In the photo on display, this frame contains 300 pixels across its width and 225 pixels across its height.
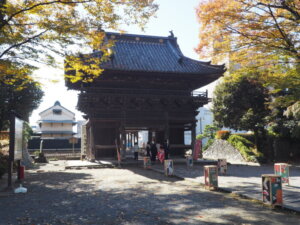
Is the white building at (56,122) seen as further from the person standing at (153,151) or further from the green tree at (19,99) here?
the person standing at (153,151)

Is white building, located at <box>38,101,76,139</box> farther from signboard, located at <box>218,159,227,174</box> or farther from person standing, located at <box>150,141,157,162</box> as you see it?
signboard, located at <box>218,159,227,174</box>

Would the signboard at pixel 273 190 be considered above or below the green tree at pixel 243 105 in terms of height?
below

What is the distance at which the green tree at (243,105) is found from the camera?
73.3ft

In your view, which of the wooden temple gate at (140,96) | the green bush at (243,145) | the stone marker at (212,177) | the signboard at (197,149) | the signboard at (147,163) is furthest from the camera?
the green bush at (243,145)

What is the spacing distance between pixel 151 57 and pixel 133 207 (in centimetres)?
1650

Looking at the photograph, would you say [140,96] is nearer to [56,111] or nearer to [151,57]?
Result: [151,57]

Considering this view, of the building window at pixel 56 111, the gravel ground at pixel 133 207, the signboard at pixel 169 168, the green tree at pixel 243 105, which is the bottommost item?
the gravel ground at pixel 133 207

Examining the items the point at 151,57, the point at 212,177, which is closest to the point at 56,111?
the point at 151,57

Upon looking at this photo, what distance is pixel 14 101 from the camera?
25297 millimetres

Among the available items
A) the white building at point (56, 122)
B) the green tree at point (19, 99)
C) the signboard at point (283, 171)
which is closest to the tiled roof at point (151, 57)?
the green tree at point (19, 99)

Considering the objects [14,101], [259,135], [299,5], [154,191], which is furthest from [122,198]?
[14,101]

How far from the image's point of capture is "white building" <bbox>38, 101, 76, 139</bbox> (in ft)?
180

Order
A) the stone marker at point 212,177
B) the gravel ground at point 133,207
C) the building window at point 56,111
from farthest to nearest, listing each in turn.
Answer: the building window at point 56,111 < the stone marker at point 212,177 < the gravel ground at point 133,207

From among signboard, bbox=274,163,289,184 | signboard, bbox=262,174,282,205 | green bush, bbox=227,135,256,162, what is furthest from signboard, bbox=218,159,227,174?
green bush, bbox=227,135,256,162
